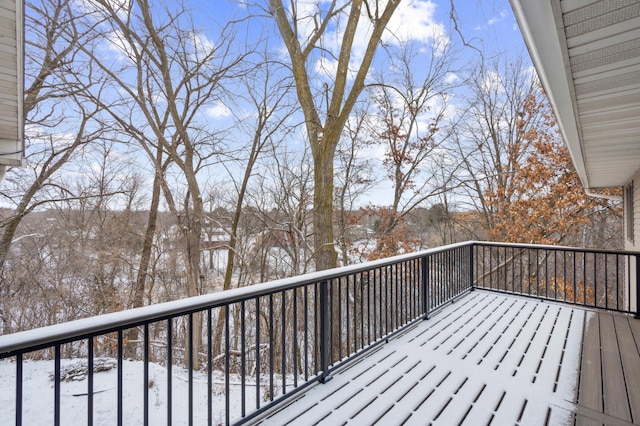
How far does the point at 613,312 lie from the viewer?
409cm

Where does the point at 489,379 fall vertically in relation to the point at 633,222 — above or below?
below

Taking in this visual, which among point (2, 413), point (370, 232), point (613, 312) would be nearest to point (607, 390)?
point (613, 312)

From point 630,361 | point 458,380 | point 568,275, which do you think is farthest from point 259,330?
point 568,275

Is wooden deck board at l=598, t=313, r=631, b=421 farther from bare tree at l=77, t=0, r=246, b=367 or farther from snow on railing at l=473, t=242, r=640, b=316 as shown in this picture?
bare tree at l=77, t=0, r=246, b=367

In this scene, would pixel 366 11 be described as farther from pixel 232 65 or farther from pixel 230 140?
pixel 230 140

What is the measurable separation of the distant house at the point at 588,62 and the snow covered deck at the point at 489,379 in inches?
80.8

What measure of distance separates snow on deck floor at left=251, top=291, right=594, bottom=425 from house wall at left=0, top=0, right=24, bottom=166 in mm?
3925

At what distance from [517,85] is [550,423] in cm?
1252

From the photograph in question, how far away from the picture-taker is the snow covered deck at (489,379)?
204 cm

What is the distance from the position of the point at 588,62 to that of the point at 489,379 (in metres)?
2.28

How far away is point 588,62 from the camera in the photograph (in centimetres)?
173

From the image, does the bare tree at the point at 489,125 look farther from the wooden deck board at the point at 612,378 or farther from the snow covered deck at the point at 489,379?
the snow covered deck at the point at 489,379

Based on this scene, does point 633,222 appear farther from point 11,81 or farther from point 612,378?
point 11,81

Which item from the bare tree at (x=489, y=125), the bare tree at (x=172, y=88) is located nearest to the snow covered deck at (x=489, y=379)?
the bare tree at (x=172, y=88)
